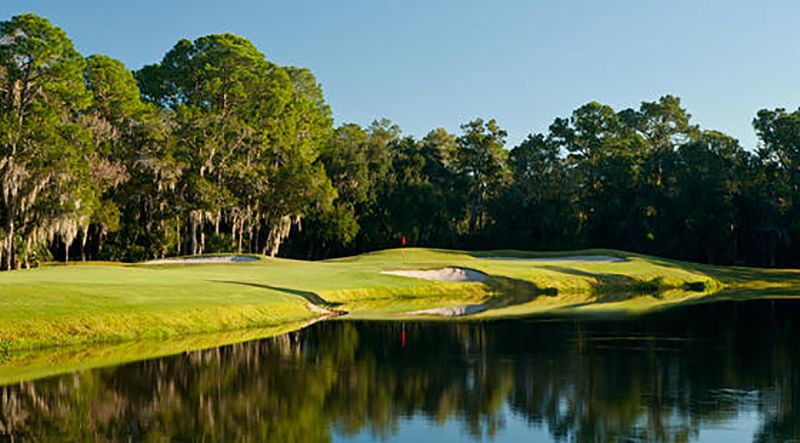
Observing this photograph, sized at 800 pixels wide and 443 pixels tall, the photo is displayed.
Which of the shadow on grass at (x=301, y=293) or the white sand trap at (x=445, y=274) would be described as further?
the white sand trap at (x=445, y=274)

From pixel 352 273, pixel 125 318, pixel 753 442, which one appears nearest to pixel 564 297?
pixel 352 273

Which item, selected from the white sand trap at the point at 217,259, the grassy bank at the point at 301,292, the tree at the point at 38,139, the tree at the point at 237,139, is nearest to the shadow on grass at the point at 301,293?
the grassy bank at the point at 301,292

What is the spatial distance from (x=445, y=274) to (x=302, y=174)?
2520 centimetres

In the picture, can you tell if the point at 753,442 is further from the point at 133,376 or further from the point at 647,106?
the point at 647,106

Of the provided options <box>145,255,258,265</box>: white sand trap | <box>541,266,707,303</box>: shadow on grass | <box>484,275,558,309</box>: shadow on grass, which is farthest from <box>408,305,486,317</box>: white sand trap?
<box>145,255,258,265</box>: white sand trap

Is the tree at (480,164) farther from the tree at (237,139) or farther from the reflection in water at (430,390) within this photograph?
the reflection in water at (430,390)

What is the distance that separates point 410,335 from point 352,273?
21240 millimetres

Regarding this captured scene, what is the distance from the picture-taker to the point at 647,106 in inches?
4087

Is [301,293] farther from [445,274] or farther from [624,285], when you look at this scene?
[624,285]

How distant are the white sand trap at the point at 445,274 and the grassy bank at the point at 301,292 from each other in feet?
2.45

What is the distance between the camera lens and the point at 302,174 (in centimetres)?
7381

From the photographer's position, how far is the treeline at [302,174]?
178ft

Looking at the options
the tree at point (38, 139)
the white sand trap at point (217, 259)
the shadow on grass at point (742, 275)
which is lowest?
the shadow on grass at point (742, 275)

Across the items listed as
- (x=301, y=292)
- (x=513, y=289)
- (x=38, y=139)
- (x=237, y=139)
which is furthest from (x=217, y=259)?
(x=301, y=292)
